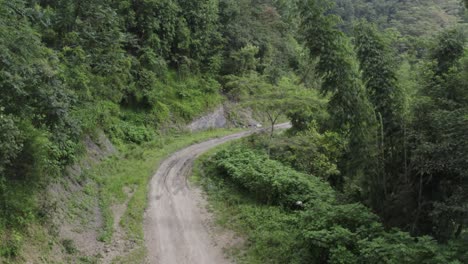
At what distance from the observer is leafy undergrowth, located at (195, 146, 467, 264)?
11039 mm

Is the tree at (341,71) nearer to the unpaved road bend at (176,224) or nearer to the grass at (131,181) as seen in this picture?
the unpaved road bend at (176,224)

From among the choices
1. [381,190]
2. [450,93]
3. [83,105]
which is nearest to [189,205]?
[83,105]

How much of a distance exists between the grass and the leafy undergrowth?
3.48 m

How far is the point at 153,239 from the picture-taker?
15812mm

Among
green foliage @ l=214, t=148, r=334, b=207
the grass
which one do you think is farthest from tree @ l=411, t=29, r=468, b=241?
the grass

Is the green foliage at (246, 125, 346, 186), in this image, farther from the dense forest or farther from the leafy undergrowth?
the leafy undergrowth

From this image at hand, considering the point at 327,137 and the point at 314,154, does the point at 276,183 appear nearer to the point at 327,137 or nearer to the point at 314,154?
the point at 314,154

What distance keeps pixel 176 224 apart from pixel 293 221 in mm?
5222

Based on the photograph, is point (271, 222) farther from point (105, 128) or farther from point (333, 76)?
point (105, 128)

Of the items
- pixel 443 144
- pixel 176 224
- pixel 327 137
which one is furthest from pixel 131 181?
pixel 443 144

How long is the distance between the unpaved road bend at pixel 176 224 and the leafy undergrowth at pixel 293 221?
3.30 feet

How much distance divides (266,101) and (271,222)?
32.5 ft

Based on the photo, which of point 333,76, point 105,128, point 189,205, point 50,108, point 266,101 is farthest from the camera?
point 105,128

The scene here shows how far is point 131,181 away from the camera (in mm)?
21391
